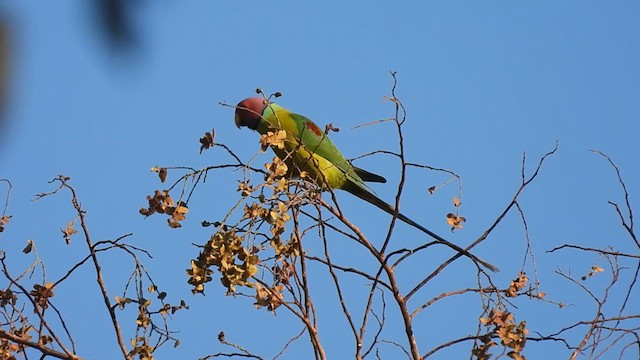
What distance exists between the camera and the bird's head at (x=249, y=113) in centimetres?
439

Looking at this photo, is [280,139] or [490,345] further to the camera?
[280,139]

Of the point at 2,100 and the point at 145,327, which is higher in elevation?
the point at 145,327

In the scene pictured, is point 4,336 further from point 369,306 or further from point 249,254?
point 369,306

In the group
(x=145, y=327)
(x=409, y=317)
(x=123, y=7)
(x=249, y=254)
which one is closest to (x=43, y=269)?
(x=145, y=327)

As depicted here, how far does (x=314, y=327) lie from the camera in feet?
7.37

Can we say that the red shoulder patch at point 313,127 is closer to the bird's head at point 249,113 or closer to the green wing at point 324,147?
the green wing at point 324,147

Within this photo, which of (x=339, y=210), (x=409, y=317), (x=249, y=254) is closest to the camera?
(x=249, y=254)

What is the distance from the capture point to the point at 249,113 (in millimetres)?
4465

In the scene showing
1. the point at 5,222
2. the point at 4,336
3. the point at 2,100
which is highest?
the point at 5,222

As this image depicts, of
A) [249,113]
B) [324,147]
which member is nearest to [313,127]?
[324,147]

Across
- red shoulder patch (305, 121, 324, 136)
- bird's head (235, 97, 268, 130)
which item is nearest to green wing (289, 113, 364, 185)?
red shoulder patch (305, 121, 324, 136)

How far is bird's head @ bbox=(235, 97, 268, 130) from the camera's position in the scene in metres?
4.39

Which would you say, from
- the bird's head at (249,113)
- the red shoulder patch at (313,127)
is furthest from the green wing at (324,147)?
the bird's head at (249,113)

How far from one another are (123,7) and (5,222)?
2031 mm
